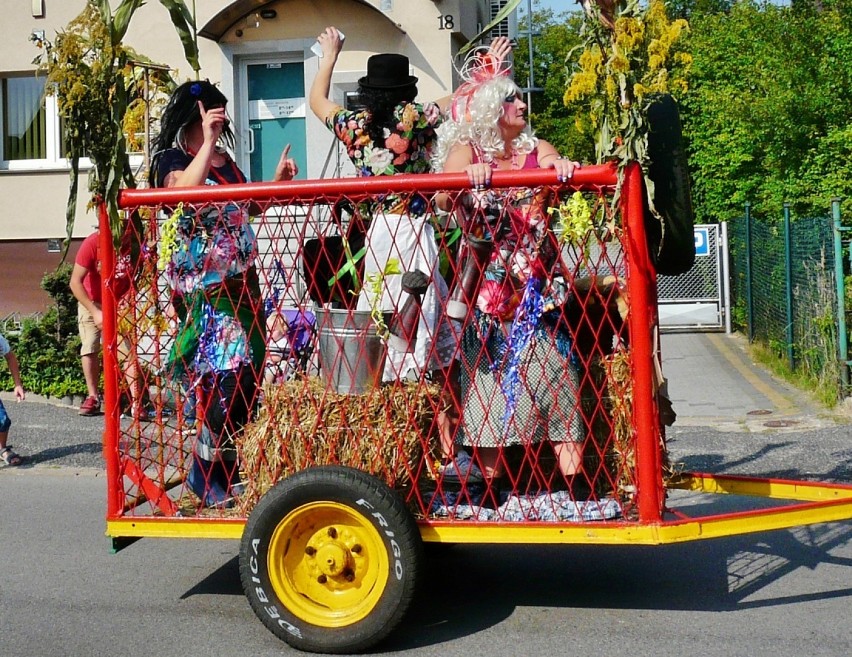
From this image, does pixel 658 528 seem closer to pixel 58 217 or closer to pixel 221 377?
pixel 221 377

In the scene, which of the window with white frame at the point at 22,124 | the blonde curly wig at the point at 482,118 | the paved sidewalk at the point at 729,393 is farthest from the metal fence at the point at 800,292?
the window with white frame at the point at 22,124

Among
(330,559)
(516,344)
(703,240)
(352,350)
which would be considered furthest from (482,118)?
(703,240)

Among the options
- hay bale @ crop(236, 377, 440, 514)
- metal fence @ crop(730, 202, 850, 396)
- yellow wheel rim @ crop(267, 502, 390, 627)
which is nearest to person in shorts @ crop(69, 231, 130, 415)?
hay bale @ crop(236, 377, 440, 514)

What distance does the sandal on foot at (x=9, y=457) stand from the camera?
330 inches

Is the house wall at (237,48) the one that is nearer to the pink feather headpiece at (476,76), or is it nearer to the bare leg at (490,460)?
the pink feather headpiece at (476,76)

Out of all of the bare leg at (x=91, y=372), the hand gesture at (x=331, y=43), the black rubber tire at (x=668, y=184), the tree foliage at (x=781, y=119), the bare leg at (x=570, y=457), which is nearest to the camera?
the black rubber tire at (x=668, y=184)

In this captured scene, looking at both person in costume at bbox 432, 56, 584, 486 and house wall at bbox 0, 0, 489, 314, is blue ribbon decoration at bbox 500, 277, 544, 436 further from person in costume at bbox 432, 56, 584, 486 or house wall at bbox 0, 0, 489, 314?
house wall at bbox 0, 0, 489, 314

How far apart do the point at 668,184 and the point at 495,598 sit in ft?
6.65

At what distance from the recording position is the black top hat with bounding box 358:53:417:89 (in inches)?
216

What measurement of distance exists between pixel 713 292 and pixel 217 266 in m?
12.6

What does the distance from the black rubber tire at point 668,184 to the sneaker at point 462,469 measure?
3.81ft

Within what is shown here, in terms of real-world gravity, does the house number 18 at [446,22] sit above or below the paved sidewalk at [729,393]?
above

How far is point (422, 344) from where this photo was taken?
4.67 m

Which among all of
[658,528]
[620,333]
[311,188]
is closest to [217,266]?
[311,188]
